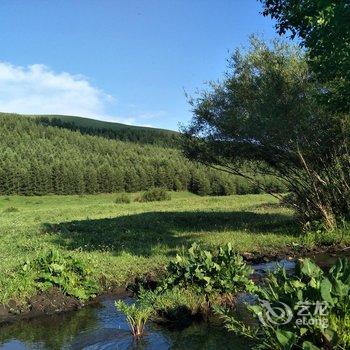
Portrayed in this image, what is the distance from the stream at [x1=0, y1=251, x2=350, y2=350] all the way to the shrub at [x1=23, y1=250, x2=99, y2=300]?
1006 mm

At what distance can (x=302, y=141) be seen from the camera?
23875mm

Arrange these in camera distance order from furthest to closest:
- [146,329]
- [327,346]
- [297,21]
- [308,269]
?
[297,21]
[146,329]
[308,269]
[327,346]

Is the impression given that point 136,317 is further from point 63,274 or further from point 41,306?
point 63,274

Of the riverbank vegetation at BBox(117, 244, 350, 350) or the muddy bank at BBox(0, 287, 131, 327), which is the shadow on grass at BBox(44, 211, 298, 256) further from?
the riverbank vegetation at BBox(117, 244, 350, 350)

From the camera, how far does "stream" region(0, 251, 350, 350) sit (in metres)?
9.84

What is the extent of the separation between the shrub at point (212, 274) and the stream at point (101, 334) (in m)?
0.92

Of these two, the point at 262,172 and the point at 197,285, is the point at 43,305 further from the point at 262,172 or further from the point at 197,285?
the point at 262,172

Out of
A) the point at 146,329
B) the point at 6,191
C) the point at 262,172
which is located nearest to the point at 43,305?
the point at 146,329

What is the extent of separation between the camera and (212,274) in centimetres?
1179

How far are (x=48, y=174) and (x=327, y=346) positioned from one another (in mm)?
130692

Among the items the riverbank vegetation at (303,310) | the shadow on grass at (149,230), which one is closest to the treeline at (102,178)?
the shadow on grass at (149,230)

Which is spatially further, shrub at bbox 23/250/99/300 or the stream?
shrub at bbox 23/250/99/300

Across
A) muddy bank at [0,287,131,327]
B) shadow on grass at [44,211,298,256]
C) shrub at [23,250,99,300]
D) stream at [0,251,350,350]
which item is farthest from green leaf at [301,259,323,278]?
shadow on grass at [44,211,298,256]

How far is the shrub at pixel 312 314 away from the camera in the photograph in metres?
6.17
